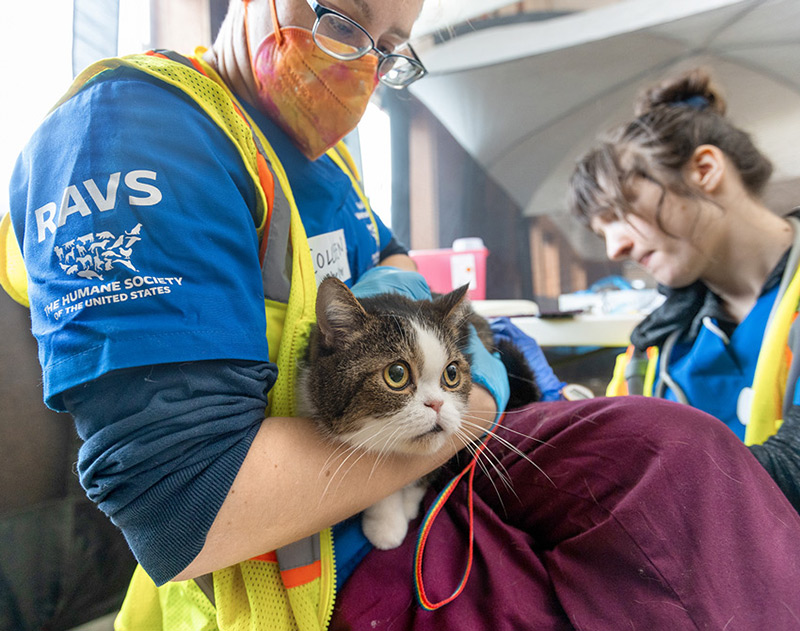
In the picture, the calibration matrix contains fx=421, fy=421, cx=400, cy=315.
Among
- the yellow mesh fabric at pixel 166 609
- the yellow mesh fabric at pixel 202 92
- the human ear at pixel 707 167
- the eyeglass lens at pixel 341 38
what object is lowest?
the yellow mesh fabric at pixel 166 609

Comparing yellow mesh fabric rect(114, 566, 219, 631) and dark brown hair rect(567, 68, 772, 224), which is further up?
dark brown hair rect(567, 68, 772, 224)

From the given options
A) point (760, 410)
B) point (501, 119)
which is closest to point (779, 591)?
point (760, 410)

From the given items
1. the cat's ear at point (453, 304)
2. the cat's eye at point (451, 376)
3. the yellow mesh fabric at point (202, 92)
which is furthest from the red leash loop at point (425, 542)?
the yellow mesh fabric at point (202, 92)

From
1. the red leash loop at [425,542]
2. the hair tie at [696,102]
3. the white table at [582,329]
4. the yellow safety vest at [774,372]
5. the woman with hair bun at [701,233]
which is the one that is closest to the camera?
the red leash loop at [425,542]

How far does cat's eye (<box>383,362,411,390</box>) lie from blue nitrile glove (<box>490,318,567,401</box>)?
493 millimetres

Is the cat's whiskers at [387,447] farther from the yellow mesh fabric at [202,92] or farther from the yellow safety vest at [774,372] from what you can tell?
the yellow safety vest at [774,372]

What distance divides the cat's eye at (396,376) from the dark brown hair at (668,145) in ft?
3.48

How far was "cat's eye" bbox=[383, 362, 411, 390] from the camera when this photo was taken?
67 cm

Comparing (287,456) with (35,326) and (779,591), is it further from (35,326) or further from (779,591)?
(779,591)

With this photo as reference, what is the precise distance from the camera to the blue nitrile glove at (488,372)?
0.80m

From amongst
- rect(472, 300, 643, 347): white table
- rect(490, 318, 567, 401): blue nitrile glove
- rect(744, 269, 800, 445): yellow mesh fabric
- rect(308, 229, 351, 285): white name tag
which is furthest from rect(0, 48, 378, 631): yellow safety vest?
rect(472, 300, 643, 347): white table

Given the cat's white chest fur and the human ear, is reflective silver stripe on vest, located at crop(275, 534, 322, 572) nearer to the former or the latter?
the cat's white chest fur

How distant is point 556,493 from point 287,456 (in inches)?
15.7

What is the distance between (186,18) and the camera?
1.23 metres
